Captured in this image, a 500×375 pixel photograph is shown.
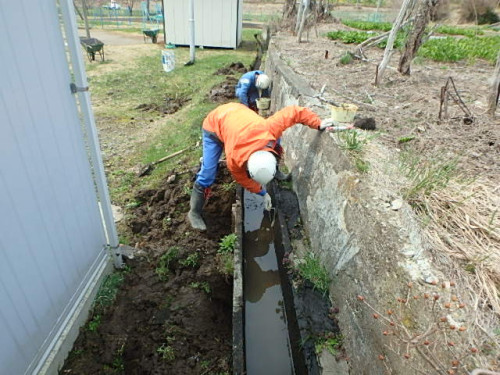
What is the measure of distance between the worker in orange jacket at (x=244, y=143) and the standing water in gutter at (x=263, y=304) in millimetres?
616

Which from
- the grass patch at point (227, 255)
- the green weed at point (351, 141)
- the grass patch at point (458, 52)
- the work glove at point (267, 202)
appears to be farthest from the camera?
the grass patch at point (458, 52)

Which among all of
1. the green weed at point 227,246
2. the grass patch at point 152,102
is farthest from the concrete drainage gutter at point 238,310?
the grass patch at point 152,102

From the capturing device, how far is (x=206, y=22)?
14914 millimetres

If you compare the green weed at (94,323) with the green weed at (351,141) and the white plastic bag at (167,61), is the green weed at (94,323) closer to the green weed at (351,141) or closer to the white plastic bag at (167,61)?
the green weed at (351,141)

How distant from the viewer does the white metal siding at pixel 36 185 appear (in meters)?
1.74

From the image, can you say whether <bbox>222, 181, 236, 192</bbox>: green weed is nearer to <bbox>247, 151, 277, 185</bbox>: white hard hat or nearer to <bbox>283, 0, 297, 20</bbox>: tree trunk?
<bbox>247, 151, 277, 185</bbox>: white hard hat

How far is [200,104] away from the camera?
304 inches

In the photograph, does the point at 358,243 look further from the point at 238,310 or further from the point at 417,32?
the point at 417,32

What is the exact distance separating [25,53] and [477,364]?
2.78m

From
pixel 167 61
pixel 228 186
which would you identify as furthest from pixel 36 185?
pixel 167 61

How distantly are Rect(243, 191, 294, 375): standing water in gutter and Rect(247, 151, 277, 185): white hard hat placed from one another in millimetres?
1145

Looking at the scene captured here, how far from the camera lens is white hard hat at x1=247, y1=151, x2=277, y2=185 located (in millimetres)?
3043

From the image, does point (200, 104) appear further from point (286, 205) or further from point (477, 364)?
point (477, 364)

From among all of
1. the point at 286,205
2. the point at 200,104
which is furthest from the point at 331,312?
the point at 200,104
